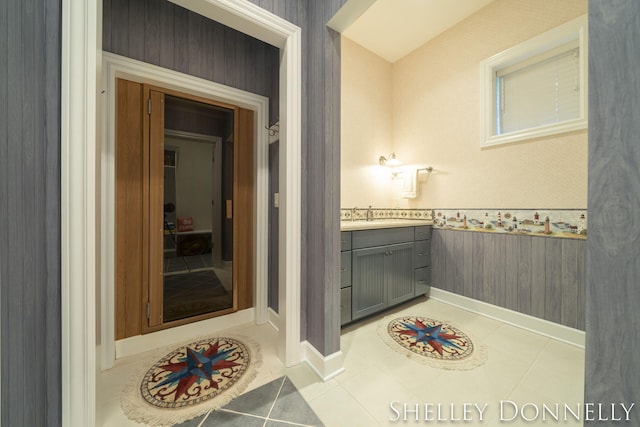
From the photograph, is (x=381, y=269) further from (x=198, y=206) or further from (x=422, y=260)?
(x=198, y=206)

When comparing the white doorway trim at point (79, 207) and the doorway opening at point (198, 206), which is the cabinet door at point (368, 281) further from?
the white doorway trim at point (79, 207)

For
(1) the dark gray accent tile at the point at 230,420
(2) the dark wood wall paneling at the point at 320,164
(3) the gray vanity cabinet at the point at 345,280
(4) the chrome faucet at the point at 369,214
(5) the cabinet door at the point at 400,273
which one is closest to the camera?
(1) the dark gray accent tile at the point at 230,420

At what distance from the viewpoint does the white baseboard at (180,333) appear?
1547mm

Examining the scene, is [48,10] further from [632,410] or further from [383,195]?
[383,195]

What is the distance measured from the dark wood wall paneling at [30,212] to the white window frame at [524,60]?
9.73ft

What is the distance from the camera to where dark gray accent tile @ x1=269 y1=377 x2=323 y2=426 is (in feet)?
3.47

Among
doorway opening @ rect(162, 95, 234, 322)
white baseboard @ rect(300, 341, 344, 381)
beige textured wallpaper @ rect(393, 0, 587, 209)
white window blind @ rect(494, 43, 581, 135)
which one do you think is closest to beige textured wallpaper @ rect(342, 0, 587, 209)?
beige textured wallpaper @ rect(393, 0, 587, 209)

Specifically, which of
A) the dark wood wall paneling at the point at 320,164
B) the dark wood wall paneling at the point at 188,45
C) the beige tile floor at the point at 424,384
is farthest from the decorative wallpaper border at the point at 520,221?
the dark wood wall paneling at the point at 188,45

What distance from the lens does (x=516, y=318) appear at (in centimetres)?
194

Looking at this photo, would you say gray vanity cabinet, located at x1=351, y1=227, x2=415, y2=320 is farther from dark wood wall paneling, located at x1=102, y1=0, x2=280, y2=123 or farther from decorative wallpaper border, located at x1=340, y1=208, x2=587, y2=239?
dark wood wall paneling, located at x1=102, y1=0, x2=280, y2=123

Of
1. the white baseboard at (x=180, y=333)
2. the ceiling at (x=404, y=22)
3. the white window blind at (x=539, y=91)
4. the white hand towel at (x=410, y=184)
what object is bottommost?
the white baseboard at (x=180, y=333)

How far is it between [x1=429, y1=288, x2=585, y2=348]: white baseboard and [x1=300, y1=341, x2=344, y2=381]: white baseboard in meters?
1.58

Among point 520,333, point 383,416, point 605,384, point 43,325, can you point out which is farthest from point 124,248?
point 520,333

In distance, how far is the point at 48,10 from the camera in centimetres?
84
